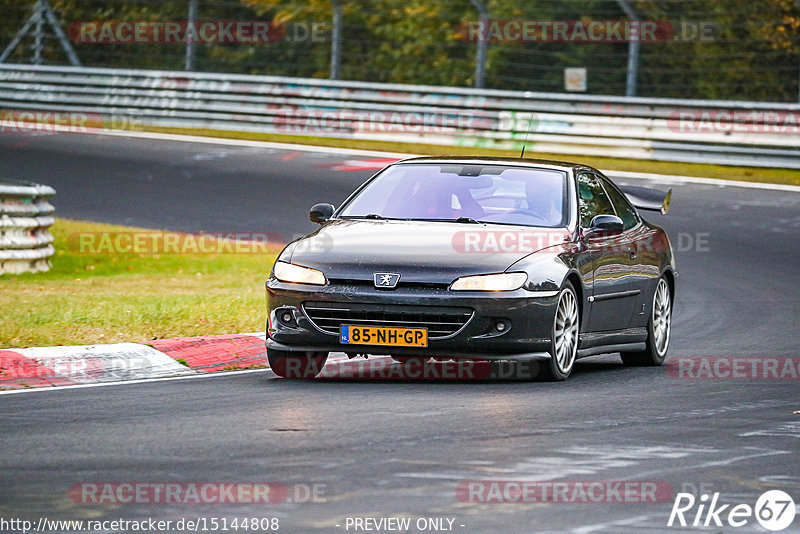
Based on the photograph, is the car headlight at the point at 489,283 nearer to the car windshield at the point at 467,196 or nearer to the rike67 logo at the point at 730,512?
the car windshield at the point at 467,196

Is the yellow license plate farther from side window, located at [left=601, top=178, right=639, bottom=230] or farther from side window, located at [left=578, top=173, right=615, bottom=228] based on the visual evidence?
side window, located at [left=601, top=178, right=639, bottom=230]

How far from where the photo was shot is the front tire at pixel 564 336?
9.73 metres

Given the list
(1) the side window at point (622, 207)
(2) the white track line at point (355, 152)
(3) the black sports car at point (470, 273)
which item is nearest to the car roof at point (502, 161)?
(3) the black sports car at point (470, 273)

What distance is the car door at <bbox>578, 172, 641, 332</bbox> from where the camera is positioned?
34.4 ft

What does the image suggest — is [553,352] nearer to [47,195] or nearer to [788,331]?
[788,331]

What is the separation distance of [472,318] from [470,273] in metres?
0.27

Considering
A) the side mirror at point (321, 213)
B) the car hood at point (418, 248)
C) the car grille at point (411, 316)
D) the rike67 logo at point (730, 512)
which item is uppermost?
the side mirror at point (321, 213)

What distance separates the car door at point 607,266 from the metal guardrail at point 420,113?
1138 cm

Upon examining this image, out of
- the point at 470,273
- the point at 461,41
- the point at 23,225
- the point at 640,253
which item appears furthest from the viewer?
the point at 461,41

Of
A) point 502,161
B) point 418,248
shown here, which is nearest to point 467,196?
point 502,161

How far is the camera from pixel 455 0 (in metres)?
35.2

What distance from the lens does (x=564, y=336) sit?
9898mm

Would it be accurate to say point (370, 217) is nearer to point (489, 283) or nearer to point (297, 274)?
point (297, 274)

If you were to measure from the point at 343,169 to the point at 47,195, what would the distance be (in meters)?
8.45
